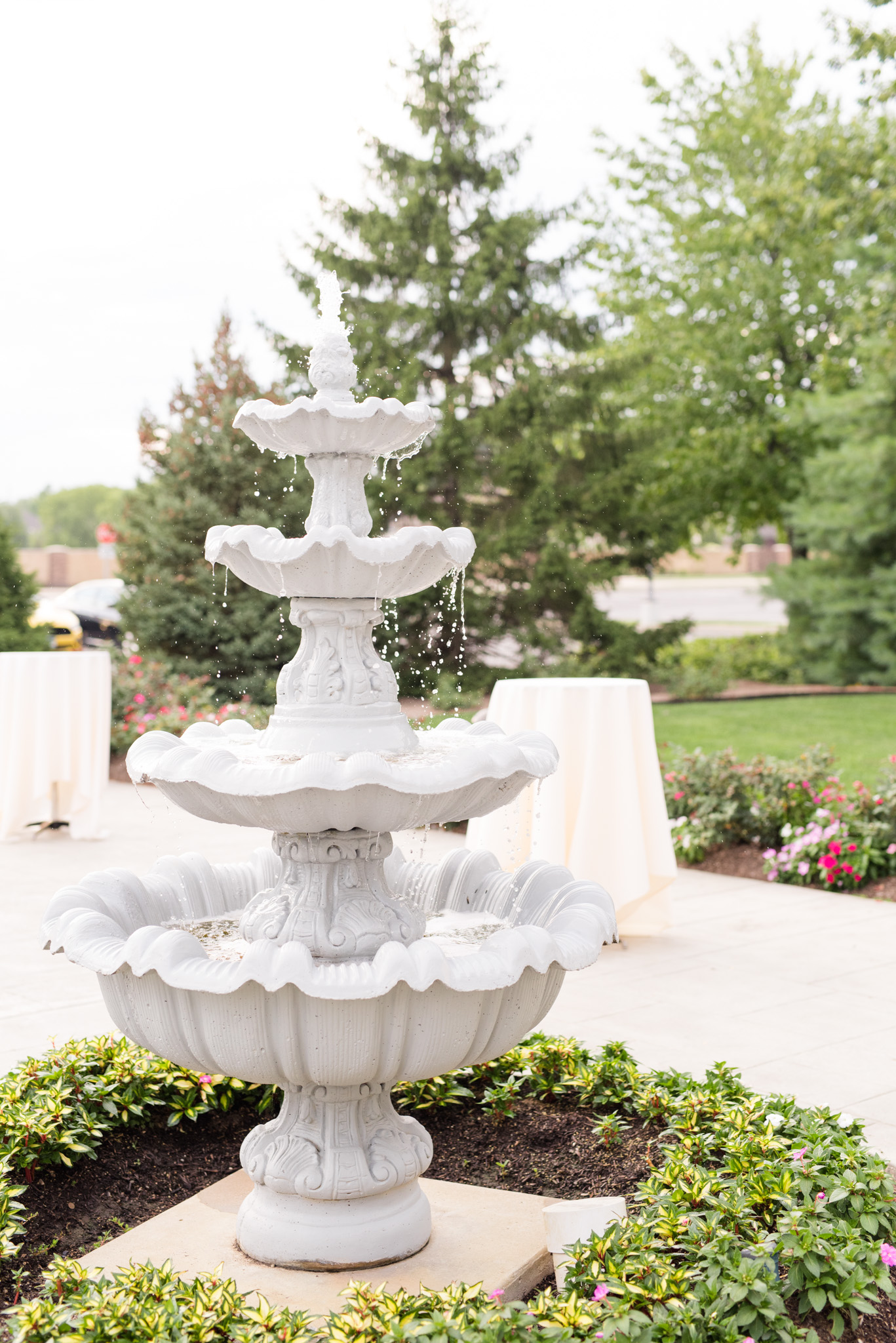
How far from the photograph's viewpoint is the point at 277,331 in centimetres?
1644

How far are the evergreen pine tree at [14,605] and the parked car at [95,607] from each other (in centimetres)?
1168

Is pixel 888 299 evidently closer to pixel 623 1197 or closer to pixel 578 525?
pixel 578 525

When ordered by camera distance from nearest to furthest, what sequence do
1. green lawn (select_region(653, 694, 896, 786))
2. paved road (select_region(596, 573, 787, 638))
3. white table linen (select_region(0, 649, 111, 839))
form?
white table linen (select_region(0, 649, 111, 839))
green lawn (select_region(653, 694, 896, 786))
paved road (select_region(596, 573, 787, 638))

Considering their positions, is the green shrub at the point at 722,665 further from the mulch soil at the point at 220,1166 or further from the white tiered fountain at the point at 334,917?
the white tiered fountain at the point at 334,917

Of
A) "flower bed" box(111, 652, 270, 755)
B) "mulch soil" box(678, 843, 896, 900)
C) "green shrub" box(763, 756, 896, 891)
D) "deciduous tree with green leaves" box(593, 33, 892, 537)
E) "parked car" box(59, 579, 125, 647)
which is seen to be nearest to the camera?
"green shrub" box(763, 756, 896, 891)

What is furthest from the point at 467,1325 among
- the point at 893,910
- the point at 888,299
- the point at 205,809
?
the point at 888,299

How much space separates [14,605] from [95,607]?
48.5 ft

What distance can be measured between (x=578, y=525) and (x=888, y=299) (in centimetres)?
512

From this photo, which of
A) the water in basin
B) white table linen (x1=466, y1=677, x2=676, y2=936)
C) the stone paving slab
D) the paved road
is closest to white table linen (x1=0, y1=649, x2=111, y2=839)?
white table linen (x1=466, y1=677, x2=676, y2=936)

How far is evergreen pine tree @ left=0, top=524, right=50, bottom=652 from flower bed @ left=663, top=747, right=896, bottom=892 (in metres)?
7.06

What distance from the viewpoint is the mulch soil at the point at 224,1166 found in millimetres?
3301

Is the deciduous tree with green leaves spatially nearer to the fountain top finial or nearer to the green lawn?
the green lawn

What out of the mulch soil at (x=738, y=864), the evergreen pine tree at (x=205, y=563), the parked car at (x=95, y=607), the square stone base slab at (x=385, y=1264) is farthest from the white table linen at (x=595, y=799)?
the parked car at (x=95, y=607)

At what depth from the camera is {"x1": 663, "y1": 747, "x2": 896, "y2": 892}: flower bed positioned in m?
7.46
